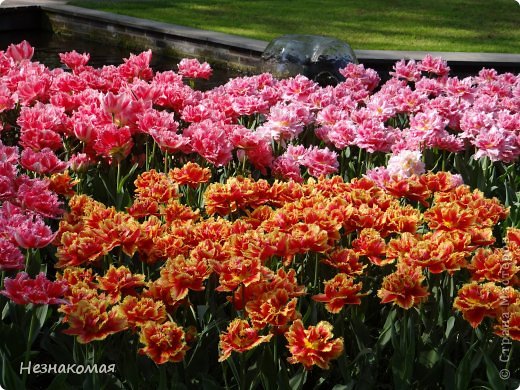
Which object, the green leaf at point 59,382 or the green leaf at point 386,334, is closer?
the green leaf at point 59,382

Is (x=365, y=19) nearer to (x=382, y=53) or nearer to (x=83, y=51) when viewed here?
(x=382, y=53)

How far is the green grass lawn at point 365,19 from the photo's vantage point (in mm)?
9953

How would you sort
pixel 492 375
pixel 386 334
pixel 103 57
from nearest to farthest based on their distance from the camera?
1. pixel 492 375
2. pixel 386 334
3. pixel 103 57

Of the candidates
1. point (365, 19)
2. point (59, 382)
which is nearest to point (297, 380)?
point (59, 382)

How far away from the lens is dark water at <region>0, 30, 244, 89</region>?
31.2ft

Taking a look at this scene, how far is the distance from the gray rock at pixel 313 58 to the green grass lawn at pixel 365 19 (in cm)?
345

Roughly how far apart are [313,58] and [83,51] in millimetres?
5499

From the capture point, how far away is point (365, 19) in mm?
11406

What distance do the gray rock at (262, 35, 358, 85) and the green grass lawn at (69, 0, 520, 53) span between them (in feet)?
11.3

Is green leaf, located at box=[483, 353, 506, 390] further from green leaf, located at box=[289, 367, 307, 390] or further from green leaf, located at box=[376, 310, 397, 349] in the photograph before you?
green leaf, located at box=[289, 367, 307, 390]

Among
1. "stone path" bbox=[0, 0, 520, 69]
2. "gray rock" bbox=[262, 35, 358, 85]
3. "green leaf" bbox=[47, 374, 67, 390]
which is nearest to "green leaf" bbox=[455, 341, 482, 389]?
"green leaf" bbox=[47, 374, 67, 390]

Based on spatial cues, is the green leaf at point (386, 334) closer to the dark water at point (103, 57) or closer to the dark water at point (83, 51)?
the dark water at point (103, 57)

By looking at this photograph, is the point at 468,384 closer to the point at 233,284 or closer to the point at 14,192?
the point at 233,284

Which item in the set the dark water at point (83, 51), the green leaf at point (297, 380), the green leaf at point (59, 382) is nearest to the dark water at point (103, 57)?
the dark water at point (83, 51)
